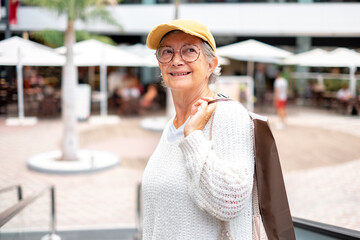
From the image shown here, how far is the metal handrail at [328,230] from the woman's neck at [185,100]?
4.73 feet

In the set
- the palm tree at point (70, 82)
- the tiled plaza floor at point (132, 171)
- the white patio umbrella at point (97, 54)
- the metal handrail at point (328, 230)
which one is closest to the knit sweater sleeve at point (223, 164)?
the metal handrail at point (328, 230)

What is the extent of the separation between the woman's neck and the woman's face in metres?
Answer: 0.04

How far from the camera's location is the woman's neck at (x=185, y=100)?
165 centimetres

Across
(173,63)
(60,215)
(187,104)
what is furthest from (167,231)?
(60,215)

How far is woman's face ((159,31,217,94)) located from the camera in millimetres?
1578

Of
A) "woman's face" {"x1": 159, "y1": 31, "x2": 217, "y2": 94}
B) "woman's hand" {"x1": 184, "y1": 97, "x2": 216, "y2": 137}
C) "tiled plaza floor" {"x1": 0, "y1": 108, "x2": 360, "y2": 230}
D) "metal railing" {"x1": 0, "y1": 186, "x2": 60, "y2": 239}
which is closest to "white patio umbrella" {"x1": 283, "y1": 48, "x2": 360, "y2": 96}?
"tiled plaza floor" {"x1": 0, "y1": 108, "x2": 360, "y2": 230}

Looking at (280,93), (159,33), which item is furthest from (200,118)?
(280,93)

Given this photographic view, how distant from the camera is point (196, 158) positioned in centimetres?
136

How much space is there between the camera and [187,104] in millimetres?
1675

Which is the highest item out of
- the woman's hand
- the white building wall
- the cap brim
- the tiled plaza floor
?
the white building wall

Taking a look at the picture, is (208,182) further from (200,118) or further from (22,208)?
(22,208)

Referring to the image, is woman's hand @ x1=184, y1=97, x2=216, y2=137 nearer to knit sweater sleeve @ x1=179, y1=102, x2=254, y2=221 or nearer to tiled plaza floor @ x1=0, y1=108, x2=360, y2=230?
knit sweater sleeve @ x1=179, y1=102, x2=254, y2=221

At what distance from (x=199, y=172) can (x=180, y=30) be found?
0.58 m

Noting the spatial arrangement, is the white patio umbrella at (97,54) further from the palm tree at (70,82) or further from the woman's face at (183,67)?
the woman's face at (183,67)
